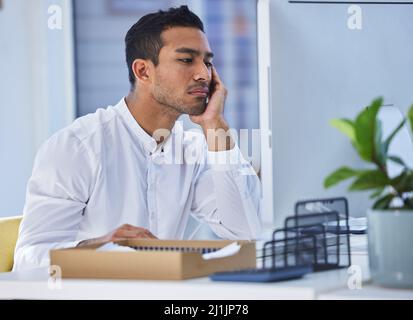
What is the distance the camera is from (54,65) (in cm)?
392

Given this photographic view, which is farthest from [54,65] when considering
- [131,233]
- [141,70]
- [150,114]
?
[131,233]

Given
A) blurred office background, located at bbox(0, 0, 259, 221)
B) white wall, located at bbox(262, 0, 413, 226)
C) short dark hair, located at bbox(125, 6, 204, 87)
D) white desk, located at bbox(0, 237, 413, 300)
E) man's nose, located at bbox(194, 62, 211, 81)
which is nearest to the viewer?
white desk, located at bbox(0, 237, 413, 300)

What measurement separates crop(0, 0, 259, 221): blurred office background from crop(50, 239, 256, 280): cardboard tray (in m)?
2.35

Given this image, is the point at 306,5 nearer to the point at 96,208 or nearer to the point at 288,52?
the point at 288,52

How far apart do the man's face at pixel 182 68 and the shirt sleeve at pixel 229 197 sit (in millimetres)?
235

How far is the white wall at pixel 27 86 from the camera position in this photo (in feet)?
12.6

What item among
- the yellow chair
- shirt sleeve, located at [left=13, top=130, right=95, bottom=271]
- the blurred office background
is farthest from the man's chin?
the blurred office background

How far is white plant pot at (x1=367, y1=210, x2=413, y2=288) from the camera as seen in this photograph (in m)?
1.28

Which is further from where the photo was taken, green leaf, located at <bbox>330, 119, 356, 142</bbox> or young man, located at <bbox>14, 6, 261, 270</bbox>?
young man, located at <bbox>14, 6, 261, 270</bbox>

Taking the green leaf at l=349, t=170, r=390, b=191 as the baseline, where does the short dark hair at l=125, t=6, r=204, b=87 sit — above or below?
above

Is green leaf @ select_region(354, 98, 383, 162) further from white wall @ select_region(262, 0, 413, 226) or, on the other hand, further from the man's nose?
the man's nose

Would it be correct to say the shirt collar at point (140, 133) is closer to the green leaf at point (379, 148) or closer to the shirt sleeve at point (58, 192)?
the shirt sleeve at point (58, 192)

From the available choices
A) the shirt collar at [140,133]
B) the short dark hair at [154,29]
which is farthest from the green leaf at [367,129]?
the short dark hair at [154,29]

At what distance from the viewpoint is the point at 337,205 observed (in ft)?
5.46
